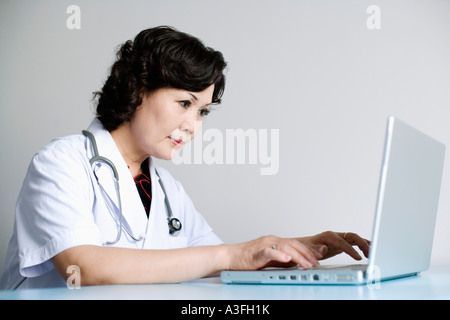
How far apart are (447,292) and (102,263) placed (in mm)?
617

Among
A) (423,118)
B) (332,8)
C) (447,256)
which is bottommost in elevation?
(447,256)

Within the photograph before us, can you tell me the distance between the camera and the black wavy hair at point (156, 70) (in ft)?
4.79

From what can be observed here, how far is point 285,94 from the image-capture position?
87.1 inches

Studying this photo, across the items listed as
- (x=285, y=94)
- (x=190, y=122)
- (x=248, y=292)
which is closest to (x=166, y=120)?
(x=190, y=122)

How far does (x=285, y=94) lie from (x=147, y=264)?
137 centimetres

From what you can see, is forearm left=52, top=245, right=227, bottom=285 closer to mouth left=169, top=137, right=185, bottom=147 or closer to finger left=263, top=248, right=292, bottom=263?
finger left=263, top=248, right=292, bottom=263

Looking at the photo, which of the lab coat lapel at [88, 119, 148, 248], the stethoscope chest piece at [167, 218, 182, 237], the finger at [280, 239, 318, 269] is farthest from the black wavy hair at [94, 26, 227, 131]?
the finger at [280, 239, 318, 269]

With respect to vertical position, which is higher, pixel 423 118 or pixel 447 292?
pixel 423 118

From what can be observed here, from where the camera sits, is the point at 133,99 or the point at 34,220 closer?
the point at 34,220

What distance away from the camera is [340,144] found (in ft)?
7.10

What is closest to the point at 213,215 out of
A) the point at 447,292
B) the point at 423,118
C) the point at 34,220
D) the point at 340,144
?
the point at 340,144
